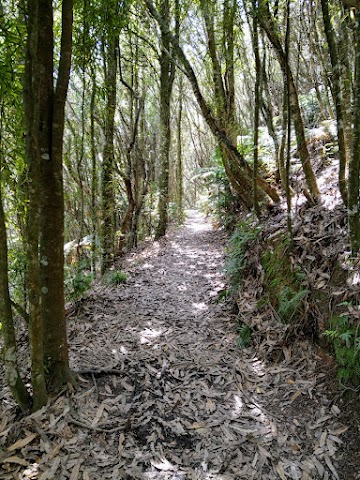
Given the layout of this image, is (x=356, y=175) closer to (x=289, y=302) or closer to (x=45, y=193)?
(x=289, y=302)

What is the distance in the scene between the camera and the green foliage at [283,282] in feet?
11.4

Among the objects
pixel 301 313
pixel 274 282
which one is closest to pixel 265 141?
pixel 274 282

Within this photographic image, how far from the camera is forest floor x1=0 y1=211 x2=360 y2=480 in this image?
2299 mm

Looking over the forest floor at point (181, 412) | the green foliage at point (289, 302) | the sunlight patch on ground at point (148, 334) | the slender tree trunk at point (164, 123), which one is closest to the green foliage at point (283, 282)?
the green foliage at point (289, 302)

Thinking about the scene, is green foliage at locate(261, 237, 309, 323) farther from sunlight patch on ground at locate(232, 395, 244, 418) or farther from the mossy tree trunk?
the mossy tree trunk

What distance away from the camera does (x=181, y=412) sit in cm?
285

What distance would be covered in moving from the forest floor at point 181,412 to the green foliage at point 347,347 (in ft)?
0.69

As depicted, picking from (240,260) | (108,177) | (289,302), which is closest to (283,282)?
(289,302)

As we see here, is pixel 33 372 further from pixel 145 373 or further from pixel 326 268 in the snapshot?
pixel 326 268

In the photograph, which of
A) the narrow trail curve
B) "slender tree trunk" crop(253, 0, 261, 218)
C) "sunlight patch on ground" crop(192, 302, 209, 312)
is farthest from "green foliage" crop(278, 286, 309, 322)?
"slender tree trunk" crop(253, 0, 261, 218)

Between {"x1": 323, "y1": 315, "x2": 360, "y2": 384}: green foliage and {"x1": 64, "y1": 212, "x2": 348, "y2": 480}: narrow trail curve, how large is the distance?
0.31 metres

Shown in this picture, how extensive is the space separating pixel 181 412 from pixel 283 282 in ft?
6.11

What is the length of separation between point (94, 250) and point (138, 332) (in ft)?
12.5

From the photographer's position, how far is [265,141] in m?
7.43
